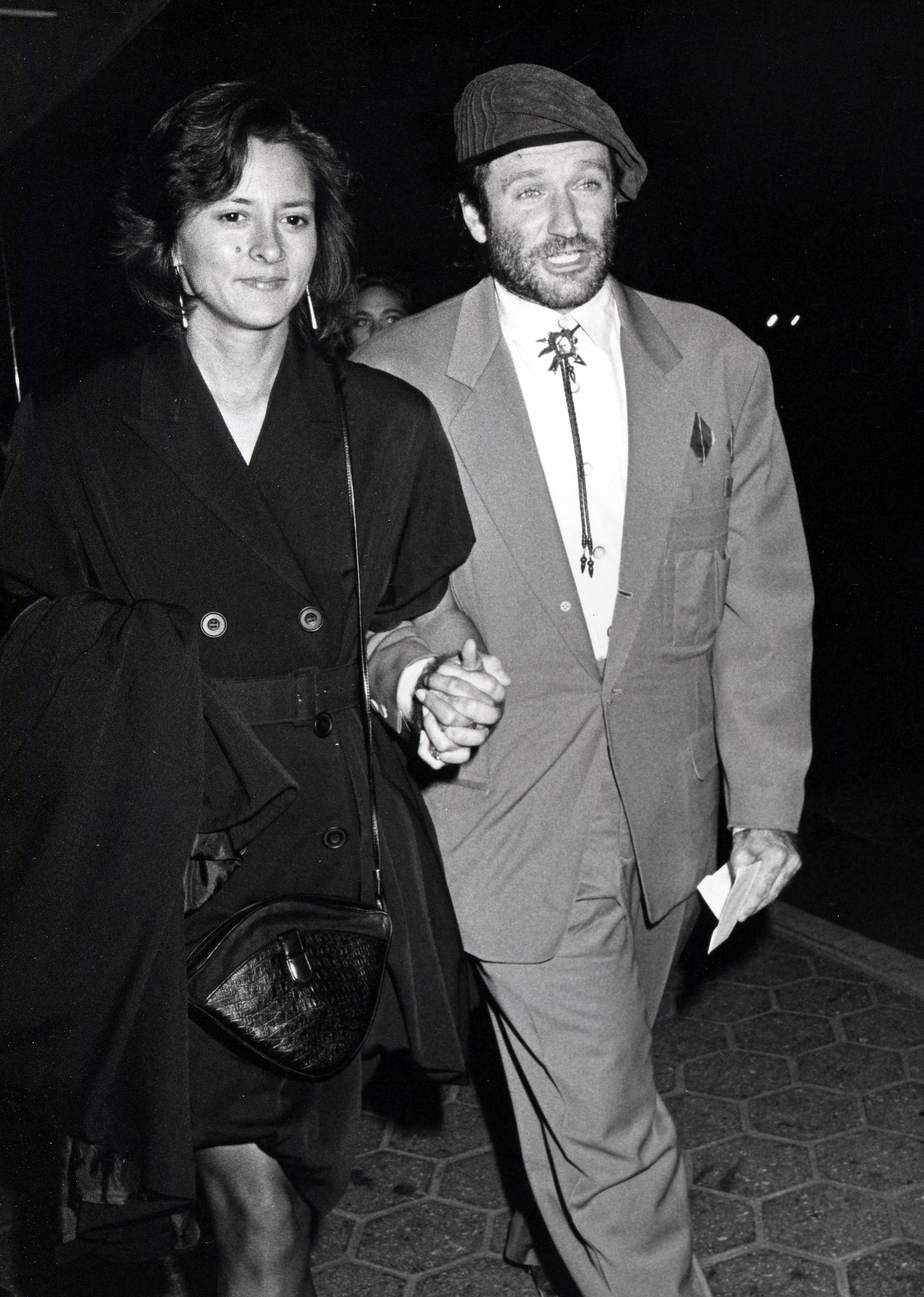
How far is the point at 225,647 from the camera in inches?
99.2

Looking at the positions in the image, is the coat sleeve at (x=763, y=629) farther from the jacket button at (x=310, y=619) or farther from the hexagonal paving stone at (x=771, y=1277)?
the hexagonal paving stone at (x=771, y=1277)

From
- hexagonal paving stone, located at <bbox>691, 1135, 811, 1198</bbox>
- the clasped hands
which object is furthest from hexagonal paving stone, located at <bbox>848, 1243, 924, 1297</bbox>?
the clasped hands

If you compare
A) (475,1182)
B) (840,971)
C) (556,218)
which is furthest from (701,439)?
(840,971)

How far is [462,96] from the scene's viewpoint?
121 inches

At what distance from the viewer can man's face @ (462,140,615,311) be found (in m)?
2.91

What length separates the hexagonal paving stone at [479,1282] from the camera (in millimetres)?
3420

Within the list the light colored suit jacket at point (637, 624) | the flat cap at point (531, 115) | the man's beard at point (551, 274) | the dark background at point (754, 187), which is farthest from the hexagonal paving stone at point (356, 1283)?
the dark background at point (754, 187)

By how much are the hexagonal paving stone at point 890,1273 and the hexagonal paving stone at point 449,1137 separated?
1.16 meters

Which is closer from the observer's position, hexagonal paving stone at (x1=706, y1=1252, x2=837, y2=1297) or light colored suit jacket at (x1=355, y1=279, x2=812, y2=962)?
light colored suit jacket at (x1=355, y1=279, x2=812, y2=962)

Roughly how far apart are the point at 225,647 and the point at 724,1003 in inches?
122

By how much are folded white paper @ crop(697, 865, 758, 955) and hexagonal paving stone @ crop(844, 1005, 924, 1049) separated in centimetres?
187

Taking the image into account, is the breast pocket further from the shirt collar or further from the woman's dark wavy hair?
the woman's dark wavy hair

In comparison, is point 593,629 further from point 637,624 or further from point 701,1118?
point 701,1118

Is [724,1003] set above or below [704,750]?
below
